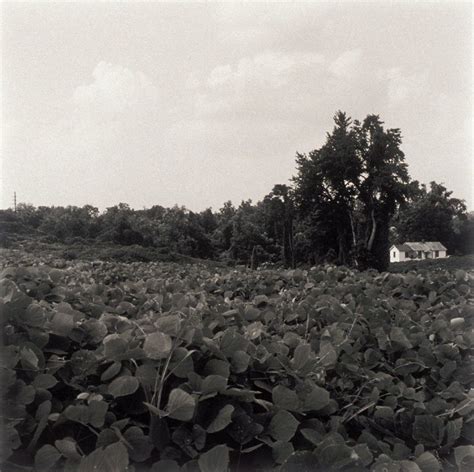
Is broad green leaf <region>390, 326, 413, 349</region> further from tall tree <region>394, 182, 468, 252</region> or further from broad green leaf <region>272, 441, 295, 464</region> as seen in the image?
tall tree <region>394, 182, 468, 252</region>

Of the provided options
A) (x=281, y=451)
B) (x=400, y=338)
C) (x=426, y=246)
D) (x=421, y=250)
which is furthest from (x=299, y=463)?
(x=426, y=246)

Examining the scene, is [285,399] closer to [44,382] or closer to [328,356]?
[328,356]

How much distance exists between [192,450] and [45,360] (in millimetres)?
514

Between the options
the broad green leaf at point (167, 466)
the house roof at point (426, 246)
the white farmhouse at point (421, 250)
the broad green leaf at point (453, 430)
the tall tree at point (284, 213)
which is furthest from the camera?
the house roof at point (426, 246)

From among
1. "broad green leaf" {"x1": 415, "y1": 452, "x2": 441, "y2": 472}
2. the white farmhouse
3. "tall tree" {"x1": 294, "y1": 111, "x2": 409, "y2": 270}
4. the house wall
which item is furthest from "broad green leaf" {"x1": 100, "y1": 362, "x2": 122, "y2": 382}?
the house wall

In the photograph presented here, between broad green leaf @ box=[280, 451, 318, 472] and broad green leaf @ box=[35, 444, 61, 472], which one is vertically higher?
broad green leaf @ box=[35, 444, 61, 472]

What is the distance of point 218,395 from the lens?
1.32 meters

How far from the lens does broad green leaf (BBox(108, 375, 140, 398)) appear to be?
1.24 m

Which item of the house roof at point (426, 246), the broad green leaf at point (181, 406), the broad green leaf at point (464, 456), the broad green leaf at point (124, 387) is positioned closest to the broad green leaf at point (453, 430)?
the broad green leaf at point (464, 456)

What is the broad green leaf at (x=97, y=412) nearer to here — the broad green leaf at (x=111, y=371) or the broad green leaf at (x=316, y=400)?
the broad green leaf at (x=111, y=371)

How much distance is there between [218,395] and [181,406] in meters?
A: 0.16

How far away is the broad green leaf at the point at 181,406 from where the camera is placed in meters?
1.17

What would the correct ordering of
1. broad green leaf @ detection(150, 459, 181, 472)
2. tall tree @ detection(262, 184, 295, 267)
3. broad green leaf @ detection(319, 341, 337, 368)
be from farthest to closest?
tall tree @ detection(262, 184, 295, 267) → broad green leaf @ detection(319, 341, 337, 368) → broad green leaf @ detection(150, 459, 181, 472)

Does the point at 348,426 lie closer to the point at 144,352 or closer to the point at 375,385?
the point at 375,385
